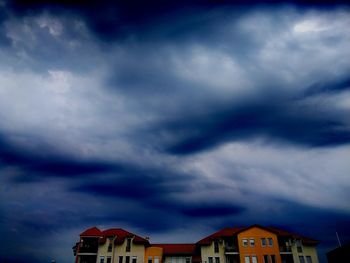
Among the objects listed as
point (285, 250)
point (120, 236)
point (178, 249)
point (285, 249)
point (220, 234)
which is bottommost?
point (285, 250)

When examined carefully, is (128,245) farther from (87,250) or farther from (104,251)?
(87,250)

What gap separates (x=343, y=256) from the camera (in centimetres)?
5469

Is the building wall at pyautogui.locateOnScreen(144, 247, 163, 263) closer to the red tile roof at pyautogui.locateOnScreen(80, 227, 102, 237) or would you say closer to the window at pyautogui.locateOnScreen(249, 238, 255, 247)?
the red tile roof at pyautogui.locateOnScreen(80, 227, 102, 237)

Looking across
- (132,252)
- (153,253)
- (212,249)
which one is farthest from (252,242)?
(132,252)

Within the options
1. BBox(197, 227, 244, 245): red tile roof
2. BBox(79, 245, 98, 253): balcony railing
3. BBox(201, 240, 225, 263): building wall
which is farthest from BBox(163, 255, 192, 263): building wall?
BBox(79, 245, 98, 253): balcony railing

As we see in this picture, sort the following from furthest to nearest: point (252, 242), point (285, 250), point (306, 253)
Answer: point (252, 242), point (285, 250), point (306, 253)

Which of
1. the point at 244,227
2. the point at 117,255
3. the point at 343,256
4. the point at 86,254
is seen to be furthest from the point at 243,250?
the point at 86,254

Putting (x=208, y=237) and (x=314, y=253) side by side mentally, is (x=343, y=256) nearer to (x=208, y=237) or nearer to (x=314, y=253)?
(x=314, y=253)

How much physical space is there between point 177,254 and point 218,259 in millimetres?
9867

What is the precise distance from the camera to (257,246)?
65750 millimetres

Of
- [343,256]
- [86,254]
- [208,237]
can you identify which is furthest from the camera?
[208,237]

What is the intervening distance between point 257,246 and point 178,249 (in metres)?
19.3

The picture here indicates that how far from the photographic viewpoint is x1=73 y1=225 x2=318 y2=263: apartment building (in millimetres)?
64562

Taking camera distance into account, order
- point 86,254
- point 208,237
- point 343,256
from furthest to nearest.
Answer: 1. point 208,237
2. point 86,254
3. point 343,256
